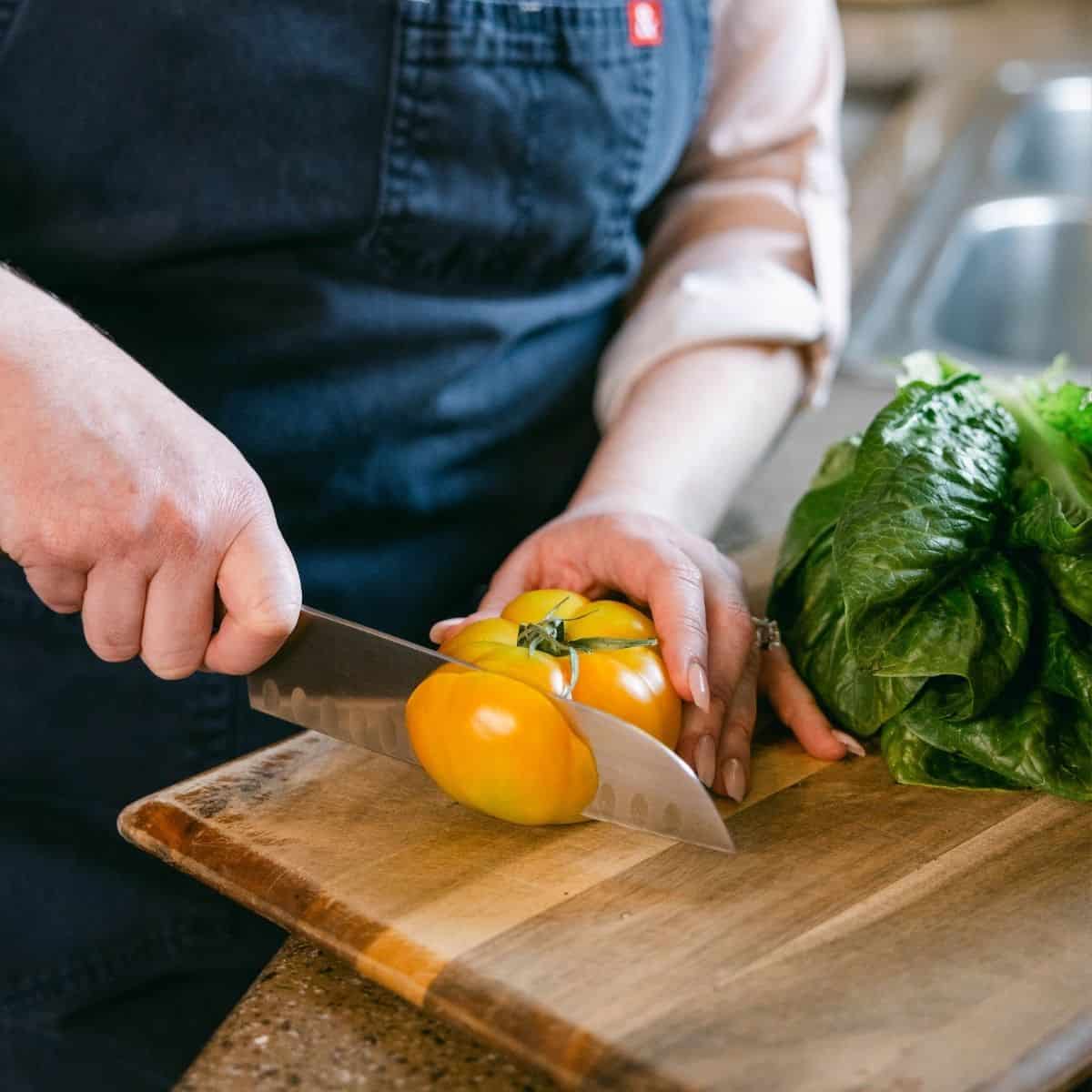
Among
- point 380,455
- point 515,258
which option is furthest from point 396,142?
point 380,455

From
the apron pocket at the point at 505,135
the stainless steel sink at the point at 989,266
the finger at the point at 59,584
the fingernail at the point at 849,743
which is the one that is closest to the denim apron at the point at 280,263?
the apron pocket at the point at 505,135

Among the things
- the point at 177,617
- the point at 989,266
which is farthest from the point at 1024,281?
the point at 177,617

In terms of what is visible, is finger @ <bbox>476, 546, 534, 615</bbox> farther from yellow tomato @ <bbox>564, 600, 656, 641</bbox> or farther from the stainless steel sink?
the stainless steel sink

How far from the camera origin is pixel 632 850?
0.95 m

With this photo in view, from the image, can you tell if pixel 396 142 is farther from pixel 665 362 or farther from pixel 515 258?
pixel 665 362

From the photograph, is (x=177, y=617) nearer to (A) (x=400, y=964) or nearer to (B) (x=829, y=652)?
(A) (x=400, y=964)

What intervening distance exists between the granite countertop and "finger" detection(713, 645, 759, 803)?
272 millimetres

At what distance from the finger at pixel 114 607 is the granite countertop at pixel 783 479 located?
23 centimetres

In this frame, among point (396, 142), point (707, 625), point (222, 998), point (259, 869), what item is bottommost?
point (222, 998)

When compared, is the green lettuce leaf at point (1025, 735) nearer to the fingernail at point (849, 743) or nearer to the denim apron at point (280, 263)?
the fingernail at point (849, 743)

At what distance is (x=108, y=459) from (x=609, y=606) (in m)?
0.38

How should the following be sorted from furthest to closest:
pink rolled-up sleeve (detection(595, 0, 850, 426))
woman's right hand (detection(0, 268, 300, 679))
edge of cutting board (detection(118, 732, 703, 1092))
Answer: pink rolled-up sleeve (detection(595, 0, 850, 426))
woman's right hand (detection(0, 268, 300, 679))
edge of cutting board (detection(118, 732, 703, 1092))

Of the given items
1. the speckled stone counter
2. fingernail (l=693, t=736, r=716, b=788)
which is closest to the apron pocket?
fingernail (l=693, t=736, r=716, b=788)

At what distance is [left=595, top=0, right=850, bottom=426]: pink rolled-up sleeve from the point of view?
1369 millimetres
